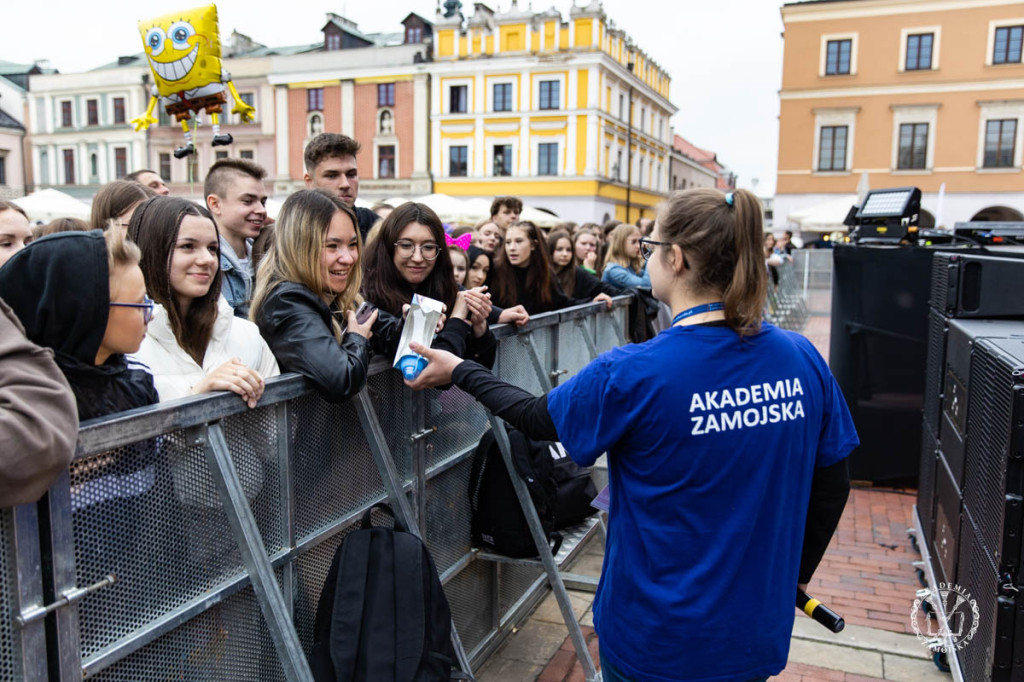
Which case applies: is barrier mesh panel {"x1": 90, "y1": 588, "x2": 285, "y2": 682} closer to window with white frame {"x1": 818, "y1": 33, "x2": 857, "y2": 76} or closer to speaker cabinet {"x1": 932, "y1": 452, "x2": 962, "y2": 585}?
speaker cabinet {"x1": 932, "y1": 452, "x2": 962, "y2": 585}

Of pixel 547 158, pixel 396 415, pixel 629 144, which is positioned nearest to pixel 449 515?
pixel 396 415

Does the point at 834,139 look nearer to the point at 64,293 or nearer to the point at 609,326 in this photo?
the point at 609,326

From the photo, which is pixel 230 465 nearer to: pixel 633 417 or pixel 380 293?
pixel 633 417

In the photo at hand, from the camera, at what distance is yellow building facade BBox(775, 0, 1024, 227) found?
116 feet

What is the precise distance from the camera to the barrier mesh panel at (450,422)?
11.4 ft

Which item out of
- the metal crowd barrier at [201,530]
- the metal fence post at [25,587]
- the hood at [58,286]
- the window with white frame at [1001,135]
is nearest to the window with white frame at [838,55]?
the window with white frame at [1001,135]

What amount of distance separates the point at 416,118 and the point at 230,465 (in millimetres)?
44873

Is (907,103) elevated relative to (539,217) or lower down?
elevated

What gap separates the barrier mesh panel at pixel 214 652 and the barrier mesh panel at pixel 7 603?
0.24 m

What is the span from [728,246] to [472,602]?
2.44 metres

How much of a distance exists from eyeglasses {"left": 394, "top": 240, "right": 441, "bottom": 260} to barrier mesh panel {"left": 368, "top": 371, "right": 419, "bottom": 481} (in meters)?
0.63

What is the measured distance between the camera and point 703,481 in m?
2.08

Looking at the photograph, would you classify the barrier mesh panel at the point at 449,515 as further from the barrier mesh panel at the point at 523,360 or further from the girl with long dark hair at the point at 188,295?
the girl with long dark hair at the point at 188,295

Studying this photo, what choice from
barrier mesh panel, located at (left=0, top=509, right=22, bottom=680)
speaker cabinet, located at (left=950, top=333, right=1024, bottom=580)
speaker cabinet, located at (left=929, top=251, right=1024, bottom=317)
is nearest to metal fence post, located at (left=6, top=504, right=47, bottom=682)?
barrier mesh panel, located at (left=0, top=509, right=22, bottom=680)
